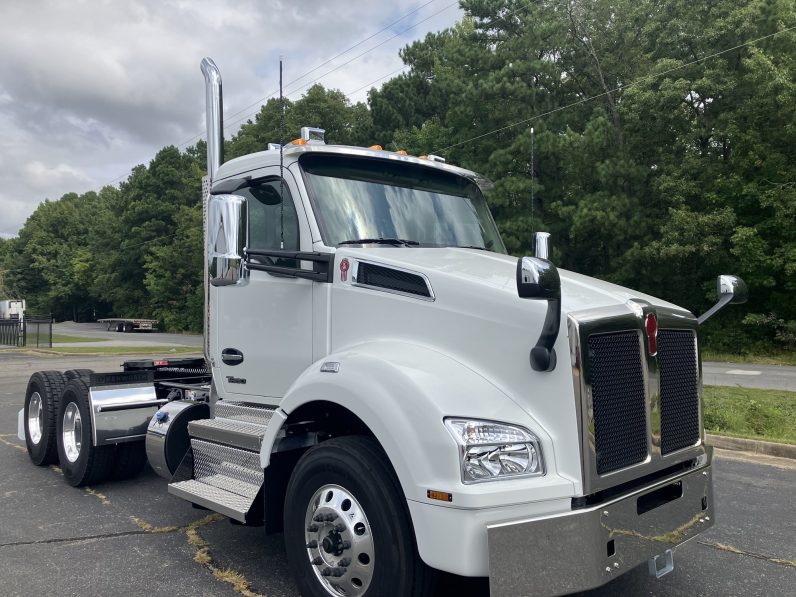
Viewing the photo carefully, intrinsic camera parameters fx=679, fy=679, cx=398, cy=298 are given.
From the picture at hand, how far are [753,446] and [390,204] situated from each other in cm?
593

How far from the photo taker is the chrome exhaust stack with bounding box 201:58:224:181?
17.7 feet

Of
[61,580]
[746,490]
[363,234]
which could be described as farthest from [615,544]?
[746,490]

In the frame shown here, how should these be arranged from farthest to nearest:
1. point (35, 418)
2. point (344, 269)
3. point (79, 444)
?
point (35, 418) < point (79, 444) < point (344, 269)

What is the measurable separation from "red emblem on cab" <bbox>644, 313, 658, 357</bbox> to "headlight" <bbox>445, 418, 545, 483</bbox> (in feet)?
2.46

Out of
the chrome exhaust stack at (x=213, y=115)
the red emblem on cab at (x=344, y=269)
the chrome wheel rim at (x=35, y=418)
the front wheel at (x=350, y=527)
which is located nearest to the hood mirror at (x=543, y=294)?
the front wheel at (x=350, y=527)

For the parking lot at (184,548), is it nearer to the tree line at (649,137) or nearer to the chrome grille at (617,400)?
the chrome grille at (617,400)

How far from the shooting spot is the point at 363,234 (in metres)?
4.03

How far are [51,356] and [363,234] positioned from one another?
24485 millimetres

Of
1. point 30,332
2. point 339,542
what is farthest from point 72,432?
point 30,332

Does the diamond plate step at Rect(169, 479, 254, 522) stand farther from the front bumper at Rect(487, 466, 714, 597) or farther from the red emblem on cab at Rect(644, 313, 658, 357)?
the red emblem on cab at Rect(644, 313, 658, 357)

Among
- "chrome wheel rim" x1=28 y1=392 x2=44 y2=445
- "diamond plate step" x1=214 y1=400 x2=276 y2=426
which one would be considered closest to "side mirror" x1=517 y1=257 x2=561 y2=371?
"diamond plate step" x1=214 y1=400 x2=276 y2=426

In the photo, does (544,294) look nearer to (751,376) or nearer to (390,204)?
(390,204)

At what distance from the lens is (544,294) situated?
277 cm

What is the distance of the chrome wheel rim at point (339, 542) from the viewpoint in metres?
3.09
